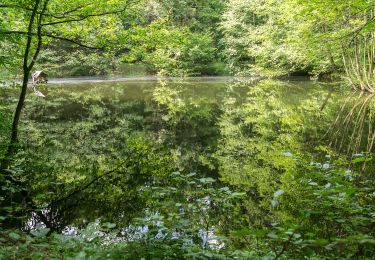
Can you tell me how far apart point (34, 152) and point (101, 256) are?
286 inches

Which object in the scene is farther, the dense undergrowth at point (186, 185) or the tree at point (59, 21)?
the tree at point (59, 21)

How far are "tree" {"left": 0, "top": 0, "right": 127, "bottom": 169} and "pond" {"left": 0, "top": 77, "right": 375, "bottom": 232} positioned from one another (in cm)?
184

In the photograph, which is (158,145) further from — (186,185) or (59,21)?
(59,21)

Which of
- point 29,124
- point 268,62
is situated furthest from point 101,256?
point 268,62

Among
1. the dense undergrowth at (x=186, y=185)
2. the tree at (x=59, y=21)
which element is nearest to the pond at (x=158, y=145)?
the dense undergrowth at (x=186, y=185)

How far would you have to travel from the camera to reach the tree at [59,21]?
750 cm

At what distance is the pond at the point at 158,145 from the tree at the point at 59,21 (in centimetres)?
184

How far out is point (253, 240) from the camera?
15.9 feet

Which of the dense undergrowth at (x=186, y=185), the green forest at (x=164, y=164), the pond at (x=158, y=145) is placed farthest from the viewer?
the pond at (x=158, y=145)

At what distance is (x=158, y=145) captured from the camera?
1109 centimetres

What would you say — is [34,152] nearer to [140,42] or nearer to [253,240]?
[140,42]

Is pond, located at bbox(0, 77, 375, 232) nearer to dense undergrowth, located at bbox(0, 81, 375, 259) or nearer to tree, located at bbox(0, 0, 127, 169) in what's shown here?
dense undergrowth, located at bbox(0, 81, 375, 259)

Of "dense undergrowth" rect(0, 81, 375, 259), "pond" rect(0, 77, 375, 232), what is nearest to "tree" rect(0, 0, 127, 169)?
"pond" rect(0, 77, 375, 232)

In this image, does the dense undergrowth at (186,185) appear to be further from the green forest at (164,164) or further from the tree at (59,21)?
the tree at (59,21)
